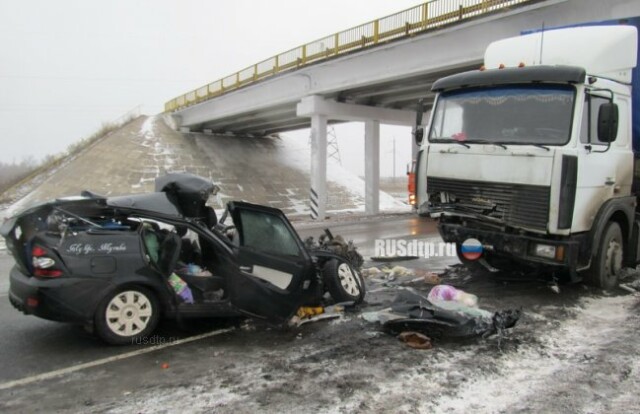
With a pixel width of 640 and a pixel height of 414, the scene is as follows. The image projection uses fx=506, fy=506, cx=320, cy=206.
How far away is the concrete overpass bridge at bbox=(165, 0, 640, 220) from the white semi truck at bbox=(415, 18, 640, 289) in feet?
19.7

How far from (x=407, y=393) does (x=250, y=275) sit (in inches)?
75.7

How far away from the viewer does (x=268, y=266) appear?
5.00 m

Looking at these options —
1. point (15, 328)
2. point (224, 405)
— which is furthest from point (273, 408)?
point (15, 328)

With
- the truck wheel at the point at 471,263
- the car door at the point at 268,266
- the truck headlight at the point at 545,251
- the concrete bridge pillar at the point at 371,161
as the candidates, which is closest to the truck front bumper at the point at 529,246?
the truck headlight at the point at 545,251

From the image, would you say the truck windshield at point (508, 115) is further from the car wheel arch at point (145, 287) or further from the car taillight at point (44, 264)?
the car taillight at point (44, 264)

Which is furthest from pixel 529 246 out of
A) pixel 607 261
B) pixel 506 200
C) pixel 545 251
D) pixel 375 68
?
pixel 375 68

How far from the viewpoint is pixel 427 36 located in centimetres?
1577

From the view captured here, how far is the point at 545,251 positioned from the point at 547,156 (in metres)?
1.12

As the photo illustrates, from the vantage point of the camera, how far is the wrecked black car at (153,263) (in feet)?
14.1

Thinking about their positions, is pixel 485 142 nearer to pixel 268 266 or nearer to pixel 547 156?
pixel 547 156

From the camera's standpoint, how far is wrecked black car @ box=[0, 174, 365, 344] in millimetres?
4312

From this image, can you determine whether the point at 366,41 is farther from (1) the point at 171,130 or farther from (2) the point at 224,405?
(1) the point at 171,130

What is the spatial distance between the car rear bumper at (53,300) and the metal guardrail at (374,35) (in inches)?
508

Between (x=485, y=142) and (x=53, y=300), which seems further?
(x=485, y=142)
